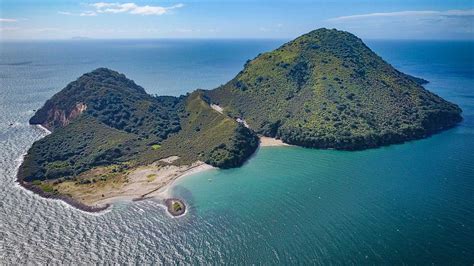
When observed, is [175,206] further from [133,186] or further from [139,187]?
[133,186]

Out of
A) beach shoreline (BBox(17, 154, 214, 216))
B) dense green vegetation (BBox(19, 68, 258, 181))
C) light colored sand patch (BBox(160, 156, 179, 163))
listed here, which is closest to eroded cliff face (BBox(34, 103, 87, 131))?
Result: dense green vegetation (BBox(19, 68, 258, 181))

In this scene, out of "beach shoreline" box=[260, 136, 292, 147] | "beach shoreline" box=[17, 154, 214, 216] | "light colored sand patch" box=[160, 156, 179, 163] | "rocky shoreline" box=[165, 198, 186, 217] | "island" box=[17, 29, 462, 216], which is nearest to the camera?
"rocky shoreline" box=[165, 198, 186, 217]

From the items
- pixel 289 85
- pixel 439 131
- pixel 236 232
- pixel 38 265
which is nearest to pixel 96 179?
pixel 38 265

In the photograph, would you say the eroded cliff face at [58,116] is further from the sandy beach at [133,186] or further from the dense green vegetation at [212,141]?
the sandy beach at [133,186]

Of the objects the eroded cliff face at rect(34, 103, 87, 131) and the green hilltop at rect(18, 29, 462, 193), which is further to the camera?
the eroded cliff face at rect(34, 103, 87, 131)

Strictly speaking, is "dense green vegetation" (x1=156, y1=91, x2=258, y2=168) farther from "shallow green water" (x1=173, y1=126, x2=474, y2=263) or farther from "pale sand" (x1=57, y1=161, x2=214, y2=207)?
"pale sand" (x1=57, y1=161, x2=214, y2=207)

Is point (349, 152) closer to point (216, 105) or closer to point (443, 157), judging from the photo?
point (443, 157)

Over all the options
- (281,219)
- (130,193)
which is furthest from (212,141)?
(281,219)
